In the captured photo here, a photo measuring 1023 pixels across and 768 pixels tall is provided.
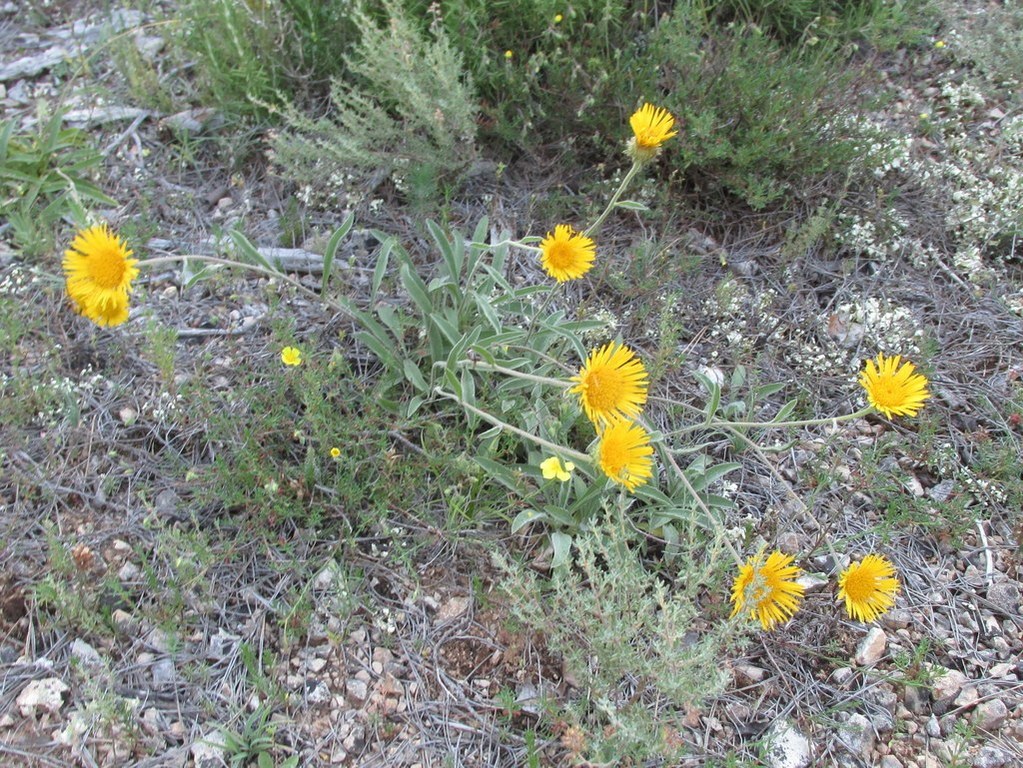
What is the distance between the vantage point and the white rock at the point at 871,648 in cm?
230

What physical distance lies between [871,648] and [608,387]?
103 cm

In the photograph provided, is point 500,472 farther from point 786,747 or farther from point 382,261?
point 786,747

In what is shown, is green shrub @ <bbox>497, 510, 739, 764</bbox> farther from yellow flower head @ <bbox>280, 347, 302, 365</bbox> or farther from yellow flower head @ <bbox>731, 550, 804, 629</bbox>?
yellow flower head @ <bbox>280, 347, 302, 365</bbox>

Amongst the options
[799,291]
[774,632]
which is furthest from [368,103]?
[774,632]

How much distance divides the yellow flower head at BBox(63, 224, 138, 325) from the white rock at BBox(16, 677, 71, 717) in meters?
0.91

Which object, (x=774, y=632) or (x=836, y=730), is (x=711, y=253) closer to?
(x=774, y=632)

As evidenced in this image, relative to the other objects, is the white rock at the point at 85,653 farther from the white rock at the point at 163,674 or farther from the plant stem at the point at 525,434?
the plant stem at the point at 525,434

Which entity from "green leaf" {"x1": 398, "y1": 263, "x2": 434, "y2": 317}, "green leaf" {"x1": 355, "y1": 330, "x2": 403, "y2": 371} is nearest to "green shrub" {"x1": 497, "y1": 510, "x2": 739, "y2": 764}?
"green leaf" {"x1": 355, "y1": 330, "x2": 403, "y2": 371}

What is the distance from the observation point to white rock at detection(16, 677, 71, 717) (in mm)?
2072

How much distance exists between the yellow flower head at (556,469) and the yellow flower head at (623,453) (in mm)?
158

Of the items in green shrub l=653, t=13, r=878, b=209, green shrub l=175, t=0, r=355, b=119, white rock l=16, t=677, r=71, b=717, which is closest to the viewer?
white rock l=16, t=677, r=71, b=717

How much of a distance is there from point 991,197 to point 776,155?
889 mm

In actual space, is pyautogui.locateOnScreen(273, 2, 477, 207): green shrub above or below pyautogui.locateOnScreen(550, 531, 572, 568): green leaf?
above

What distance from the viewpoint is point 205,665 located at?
7.11 feet
